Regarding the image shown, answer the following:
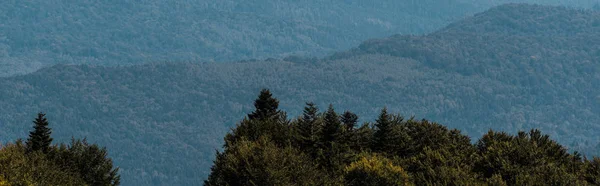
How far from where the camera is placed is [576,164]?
76562 mm

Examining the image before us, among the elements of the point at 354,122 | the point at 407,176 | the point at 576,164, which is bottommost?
the point at 407,176

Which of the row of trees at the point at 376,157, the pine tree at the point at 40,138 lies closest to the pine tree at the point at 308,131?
the row of trees at the point at 376,157

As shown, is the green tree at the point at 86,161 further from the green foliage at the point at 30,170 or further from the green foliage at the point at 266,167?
the green foliage at the point at 266,167

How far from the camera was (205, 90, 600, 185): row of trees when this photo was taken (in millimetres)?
66438

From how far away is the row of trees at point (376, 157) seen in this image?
66438 mm

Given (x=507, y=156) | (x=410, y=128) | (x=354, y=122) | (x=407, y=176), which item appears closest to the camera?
(x=407, y=176)

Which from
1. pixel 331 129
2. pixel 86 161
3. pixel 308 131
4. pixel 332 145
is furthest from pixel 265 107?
pixel 86 161

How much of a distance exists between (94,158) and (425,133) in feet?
89.6

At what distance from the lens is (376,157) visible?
72.3 metres

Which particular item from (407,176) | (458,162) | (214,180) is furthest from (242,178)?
(458,162)

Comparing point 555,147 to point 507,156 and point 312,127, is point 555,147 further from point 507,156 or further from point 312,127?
point 312,127

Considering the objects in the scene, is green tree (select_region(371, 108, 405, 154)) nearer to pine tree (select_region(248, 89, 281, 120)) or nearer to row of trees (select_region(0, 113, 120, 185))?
pine tree (select_region(248, 89, 281, 120))

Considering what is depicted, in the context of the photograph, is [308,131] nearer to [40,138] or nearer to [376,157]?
[376,157]

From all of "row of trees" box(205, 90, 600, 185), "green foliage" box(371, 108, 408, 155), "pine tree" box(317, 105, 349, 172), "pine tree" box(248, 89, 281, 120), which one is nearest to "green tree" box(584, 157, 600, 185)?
"row of trees" box(205, 90, 600, 185)
